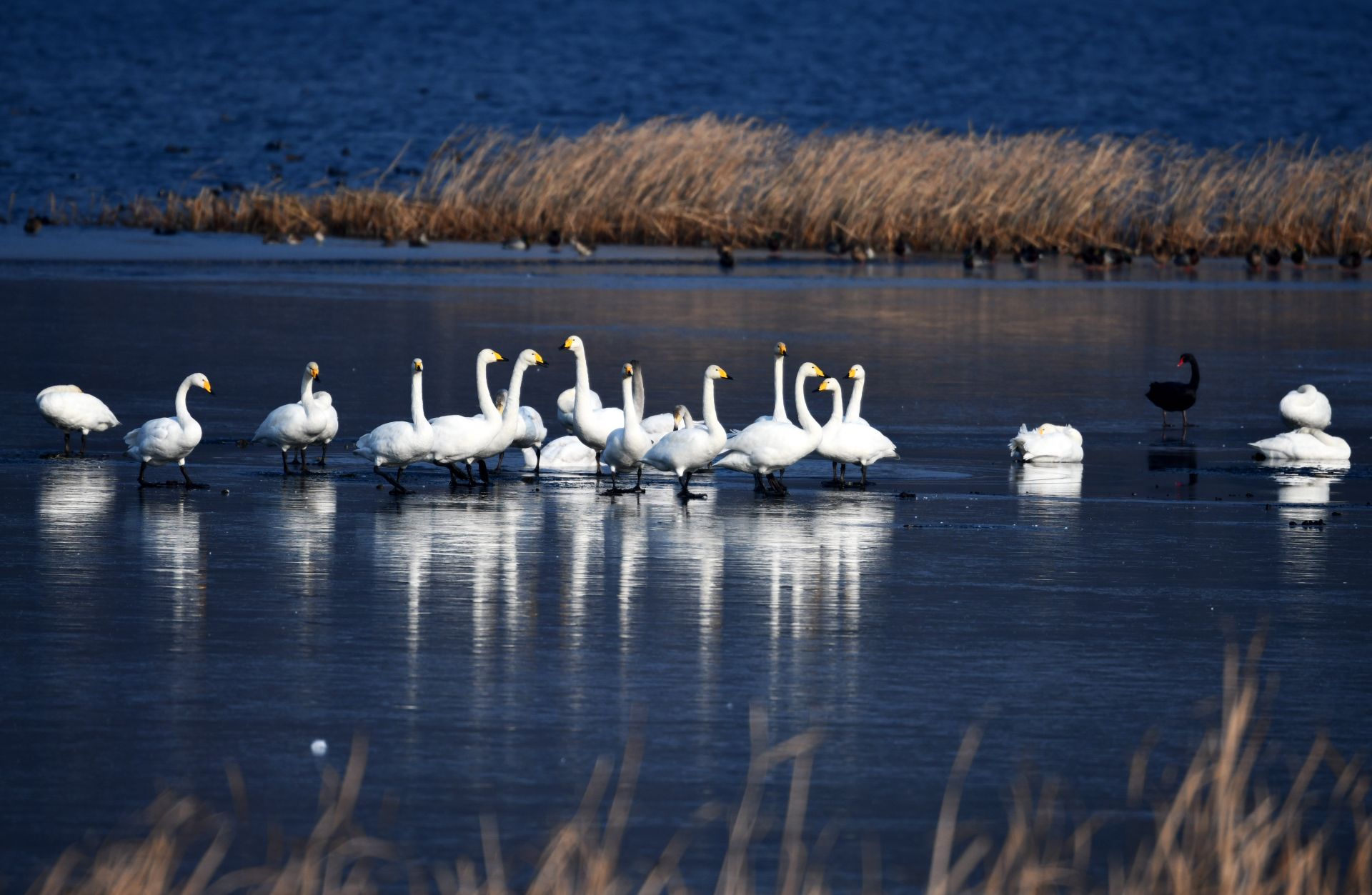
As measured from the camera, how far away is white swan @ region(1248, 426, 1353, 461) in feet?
49.2

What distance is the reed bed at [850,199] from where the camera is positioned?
37812mm

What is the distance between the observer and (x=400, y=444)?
43.4ft

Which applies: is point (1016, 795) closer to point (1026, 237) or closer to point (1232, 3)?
point (1026, 237)

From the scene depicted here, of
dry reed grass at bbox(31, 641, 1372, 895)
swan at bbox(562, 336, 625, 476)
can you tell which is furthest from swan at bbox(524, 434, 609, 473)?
dry reed grass at bbox(31, 641, 1372, 895)

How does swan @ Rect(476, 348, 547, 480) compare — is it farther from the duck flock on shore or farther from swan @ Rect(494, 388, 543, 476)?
swan @ Rect(494, 388, 543, 476)

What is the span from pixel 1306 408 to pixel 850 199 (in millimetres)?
22991

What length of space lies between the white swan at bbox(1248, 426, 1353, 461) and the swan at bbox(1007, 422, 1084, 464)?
4.37 feet

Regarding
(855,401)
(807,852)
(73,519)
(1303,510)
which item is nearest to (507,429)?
(855,401)

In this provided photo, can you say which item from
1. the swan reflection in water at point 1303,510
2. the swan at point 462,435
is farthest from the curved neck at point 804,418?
the swan reflection in water at point 1303,510

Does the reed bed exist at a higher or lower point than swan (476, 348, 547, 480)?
higher

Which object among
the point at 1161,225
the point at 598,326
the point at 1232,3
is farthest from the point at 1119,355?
the point at 1232,3

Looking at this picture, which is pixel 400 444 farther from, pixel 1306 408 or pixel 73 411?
pixel 1306 408

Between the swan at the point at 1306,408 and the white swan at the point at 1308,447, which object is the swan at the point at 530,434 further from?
the swan at the point at 1306,408

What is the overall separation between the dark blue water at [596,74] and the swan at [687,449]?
3703 cm
